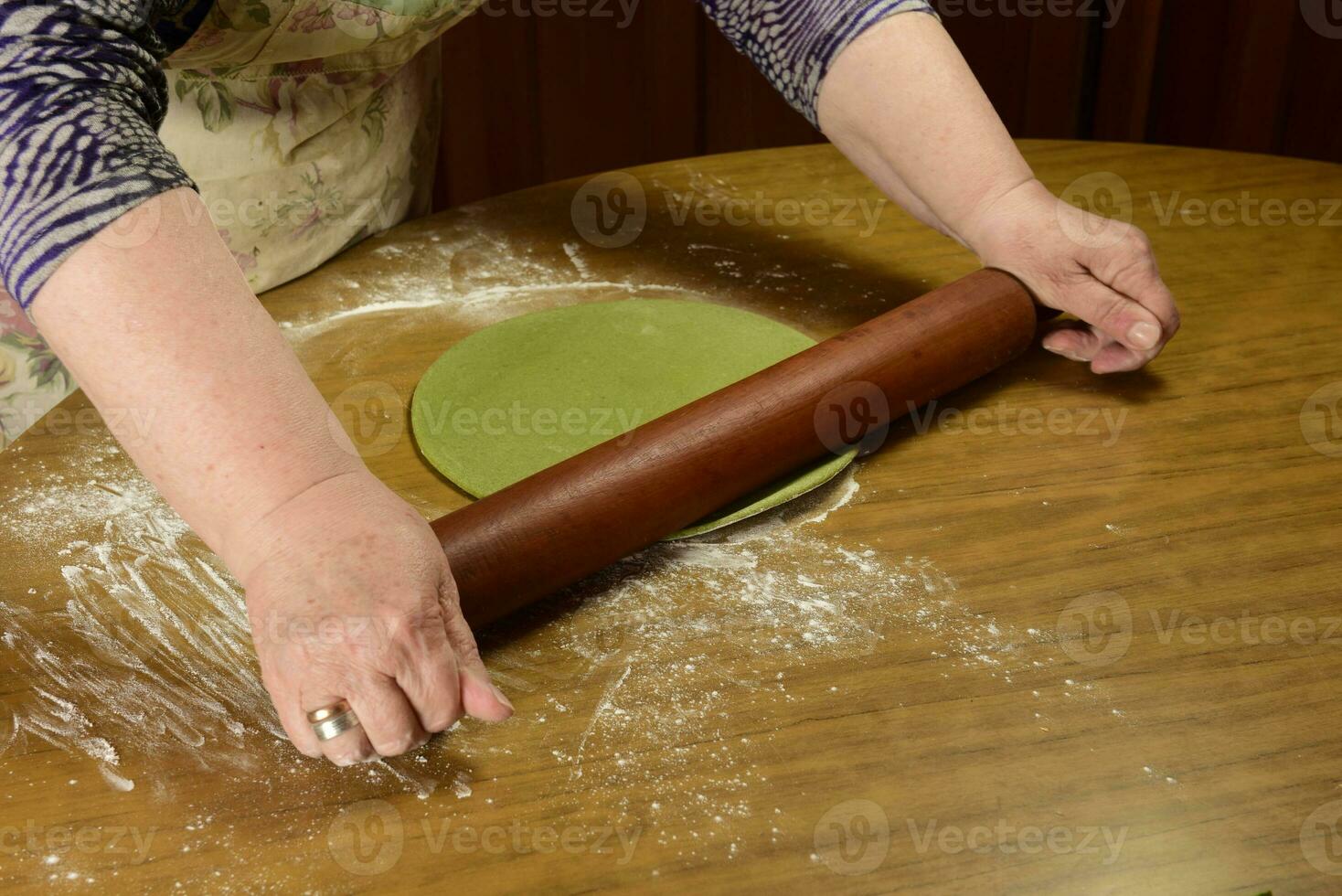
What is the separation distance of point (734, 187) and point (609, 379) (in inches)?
22.3

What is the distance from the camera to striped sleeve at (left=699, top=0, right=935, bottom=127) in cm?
125

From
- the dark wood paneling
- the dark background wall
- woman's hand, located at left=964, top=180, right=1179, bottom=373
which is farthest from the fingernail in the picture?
the dark wood paneling

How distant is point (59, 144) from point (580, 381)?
0.52 meters

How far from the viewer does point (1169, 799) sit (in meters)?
0.72

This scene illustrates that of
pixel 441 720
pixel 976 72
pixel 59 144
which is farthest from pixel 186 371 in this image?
pixel 976 72

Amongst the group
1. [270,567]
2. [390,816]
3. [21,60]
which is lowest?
[390,816]

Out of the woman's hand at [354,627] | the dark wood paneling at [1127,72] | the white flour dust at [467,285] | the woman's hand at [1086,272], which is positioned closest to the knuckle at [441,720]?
the woman's hand at [354,627]

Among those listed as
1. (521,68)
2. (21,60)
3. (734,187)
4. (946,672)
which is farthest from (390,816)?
(521,68)

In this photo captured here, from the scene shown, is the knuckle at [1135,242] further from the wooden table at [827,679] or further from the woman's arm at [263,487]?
the woman's arm at [263,487]

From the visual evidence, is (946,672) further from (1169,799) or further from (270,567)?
(270,567)

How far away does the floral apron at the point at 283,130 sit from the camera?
1.14 m

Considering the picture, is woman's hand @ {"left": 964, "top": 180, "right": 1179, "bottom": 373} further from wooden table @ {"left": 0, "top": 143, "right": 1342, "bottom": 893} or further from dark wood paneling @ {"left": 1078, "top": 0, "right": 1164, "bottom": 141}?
dark wood paneling @ {"left": 1078, "top": 0, "right": 1164, "bottom": 141}

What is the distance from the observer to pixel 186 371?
0.71 m

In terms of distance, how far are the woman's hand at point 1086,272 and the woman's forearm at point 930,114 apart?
0.03 m
